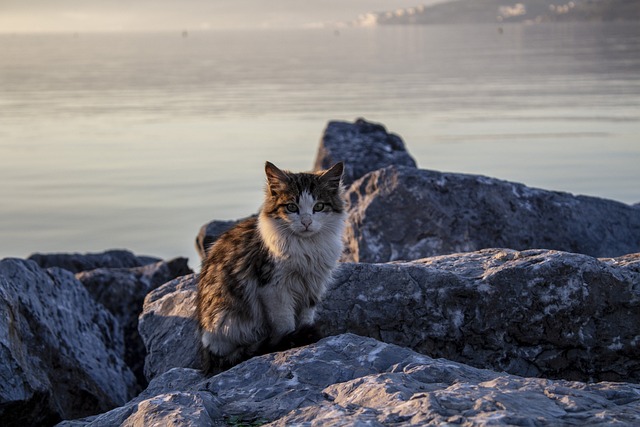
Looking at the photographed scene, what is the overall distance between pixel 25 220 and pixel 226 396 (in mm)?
9547

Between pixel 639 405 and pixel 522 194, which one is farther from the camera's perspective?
pixel 522 194

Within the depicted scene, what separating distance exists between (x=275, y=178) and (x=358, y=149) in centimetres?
585

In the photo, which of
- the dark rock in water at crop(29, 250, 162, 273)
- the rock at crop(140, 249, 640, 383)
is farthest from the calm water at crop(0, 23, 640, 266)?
the rock at crop(140, 249, 640, 383)

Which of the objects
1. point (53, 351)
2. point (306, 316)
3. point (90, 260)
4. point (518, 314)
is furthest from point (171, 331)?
point (90, 260)

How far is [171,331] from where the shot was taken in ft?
19.3

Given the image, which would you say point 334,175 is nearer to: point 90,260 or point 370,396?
point 370,396

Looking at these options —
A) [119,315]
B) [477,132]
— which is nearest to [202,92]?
[477,132]

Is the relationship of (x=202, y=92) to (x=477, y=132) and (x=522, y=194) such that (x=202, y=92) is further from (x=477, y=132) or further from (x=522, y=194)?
(x=522, y=194)

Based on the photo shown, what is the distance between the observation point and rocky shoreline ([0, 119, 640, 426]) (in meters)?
3.40

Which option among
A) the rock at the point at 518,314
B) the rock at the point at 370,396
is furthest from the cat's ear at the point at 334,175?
the rock at the point at 370,396

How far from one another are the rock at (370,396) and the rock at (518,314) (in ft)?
3.47

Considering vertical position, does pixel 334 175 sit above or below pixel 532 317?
above

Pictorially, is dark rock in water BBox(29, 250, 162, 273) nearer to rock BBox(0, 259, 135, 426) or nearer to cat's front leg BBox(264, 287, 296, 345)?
rock BBox(0, 259, 135, 426)

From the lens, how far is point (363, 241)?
7.77 meters
